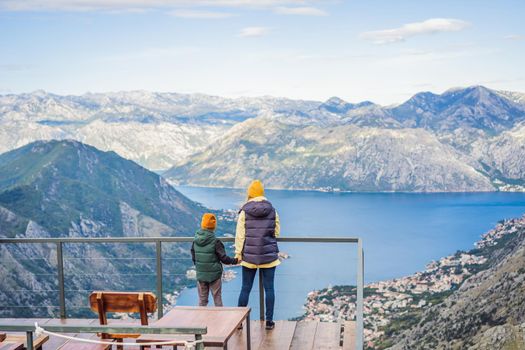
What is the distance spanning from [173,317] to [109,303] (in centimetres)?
54

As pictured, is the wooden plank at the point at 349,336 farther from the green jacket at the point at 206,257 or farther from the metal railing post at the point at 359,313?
the green jacket at the point at 206,257

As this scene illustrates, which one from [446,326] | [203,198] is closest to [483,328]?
[446,326]

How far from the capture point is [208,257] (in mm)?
6234

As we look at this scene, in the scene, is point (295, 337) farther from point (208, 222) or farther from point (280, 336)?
point (208, 222)

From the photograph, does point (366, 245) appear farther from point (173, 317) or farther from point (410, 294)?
point (173, 317)

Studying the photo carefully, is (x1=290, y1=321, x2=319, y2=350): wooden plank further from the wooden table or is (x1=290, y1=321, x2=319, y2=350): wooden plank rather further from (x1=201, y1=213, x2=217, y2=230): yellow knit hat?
(x1=201, y1=213, x2=217, y2=230): yellow knit hat

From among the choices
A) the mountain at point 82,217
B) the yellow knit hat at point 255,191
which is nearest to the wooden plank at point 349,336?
the yellow knit hat at point 255,191

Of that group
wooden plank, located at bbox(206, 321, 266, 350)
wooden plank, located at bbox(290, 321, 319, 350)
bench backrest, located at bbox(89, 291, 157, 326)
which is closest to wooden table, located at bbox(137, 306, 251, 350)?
bench backrest, located at bbox(89, 291, 157, 326)

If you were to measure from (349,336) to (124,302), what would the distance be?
98.9 inches

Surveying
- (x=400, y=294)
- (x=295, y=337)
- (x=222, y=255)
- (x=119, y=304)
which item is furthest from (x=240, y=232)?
(x=400, y=294)

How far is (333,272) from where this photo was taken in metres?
67.4

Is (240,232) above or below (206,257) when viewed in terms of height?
above

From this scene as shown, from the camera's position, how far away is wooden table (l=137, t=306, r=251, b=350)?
14.4 feet

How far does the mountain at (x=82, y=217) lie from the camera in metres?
69.1
